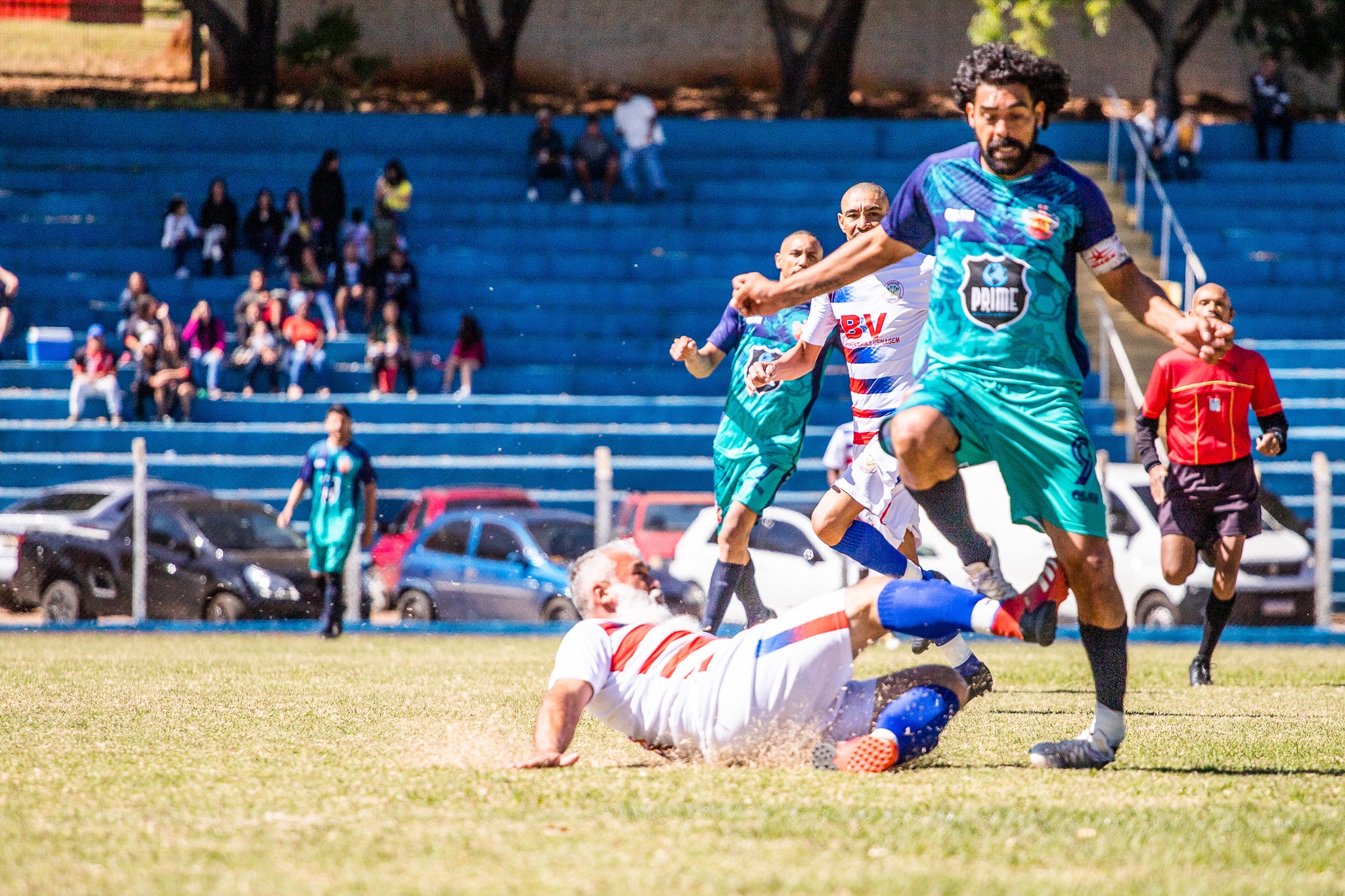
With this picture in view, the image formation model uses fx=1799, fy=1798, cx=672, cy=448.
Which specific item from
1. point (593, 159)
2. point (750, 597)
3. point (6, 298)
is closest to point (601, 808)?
point (750, 597)

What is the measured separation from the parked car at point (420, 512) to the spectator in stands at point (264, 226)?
21.9ft

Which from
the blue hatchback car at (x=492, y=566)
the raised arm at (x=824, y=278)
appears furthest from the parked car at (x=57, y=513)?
the raised arm at (x=824, y=278)

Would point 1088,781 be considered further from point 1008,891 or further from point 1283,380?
point 1283,380

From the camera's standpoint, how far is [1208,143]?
98.9 ft

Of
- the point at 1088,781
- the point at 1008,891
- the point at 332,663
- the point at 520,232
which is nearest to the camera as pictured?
the point at 1008,891

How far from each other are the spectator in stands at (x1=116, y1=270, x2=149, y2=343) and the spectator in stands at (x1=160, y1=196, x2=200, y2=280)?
55.0 inches

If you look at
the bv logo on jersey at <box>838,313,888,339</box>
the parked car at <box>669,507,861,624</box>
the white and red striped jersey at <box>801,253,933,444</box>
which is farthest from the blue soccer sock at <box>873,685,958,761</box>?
the parked car at <box>669,507,861,624</box>

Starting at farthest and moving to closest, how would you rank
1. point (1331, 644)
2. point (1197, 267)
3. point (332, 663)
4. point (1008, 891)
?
point (1197, 267)
point (1331, 644)
point (332, 663)
point (1008, 891)

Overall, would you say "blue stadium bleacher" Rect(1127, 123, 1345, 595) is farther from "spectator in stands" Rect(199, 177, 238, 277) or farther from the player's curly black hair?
the player's curly black hair

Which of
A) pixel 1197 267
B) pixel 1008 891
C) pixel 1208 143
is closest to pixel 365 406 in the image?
pixel 1197 267

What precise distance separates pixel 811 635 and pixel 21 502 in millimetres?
16739

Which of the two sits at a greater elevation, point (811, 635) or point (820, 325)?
point (820, 325)

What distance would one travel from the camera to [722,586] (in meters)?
9.40

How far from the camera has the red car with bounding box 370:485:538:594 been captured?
2022 centimetres
